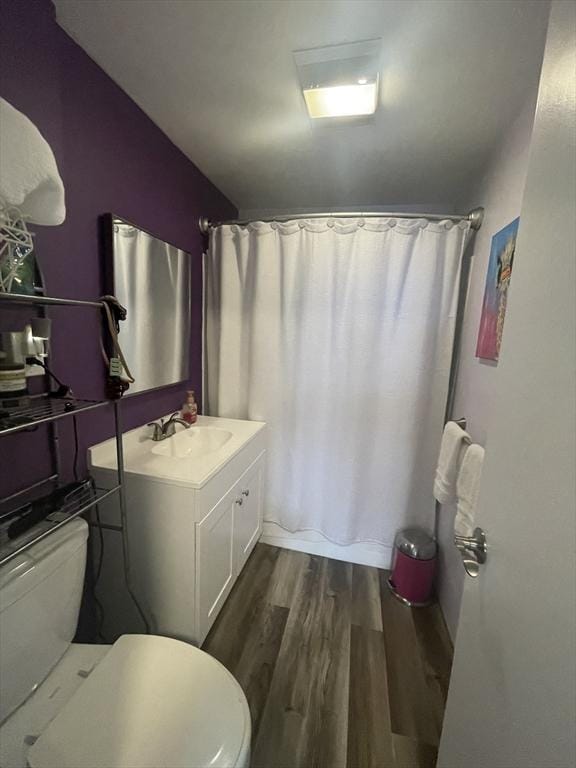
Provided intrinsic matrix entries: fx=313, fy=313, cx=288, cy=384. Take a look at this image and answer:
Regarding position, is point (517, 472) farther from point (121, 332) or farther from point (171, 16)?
point (171, 16)

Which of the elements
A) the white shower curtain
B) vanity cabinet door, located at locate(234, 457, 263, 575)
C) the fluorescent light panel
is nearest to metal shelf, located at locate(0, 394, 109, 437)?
vanity cabinet door, located at locate(234, 457, 263, 575)

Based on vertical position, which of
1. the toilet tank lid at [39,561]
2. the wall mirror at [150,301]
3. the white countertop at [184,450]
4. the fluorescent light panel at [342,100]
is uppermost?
the fluorescent light panel at [342,100]

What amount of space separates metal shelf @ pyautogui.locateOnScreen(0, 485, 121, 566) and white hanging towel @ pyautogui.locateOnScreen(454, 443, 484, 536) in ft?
4.33

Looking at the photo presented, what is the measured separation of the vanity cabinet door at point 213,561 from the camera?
1228mm

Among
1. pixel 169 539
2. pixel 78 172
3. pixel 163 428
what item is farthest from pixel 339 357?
pixel 78 172

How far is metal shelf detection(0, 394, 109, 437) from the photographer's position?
70 centimetres

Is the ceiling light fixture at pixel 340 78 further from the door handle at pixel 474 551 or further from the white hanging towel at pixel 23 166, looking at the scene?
the door handle at pixel 474 551

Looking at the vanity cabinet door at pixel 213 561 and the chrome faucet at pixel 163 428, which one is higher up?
the chrome faucet at pixel 163 428

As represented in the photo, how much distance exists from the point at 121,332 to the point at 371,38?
135 centimetres

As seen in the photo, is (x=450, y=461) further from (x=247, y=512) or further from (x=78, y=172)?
(x=78, y=172)

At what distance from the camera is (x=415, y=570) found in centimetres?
169

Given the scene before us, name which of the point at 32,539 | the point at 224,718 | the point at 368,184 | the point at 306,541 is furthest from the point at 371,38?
the point at 306,541

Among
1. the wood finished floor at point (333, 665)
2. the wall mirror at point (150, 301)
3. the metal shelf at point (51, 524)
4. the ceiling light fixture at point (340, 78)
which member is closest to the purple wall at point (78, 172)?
the wall mirror at point (150, 301)

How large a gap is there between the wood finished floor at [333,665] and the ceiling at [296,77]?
232cm
